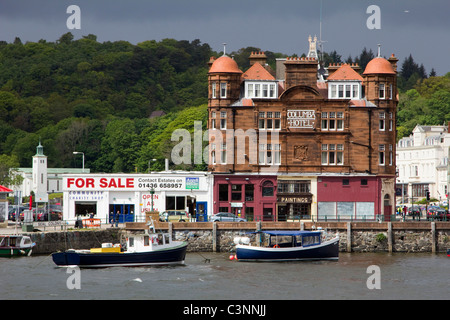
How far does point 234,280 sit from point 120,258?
11012 mm

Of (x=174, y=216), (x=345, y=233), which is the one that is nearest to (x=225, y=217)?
(x=174, y=216)

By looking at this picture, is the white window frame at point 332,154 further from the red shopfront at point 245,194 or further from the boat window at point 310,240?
the boat window at point 310,240

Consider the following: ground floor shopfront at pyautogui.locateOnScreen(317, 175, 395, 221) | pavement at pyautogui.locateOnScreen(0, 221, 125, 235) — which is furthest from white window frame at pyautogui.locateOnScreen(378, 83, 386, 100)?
pavement at pyautogui.locateOnScreen(0, 221, 125, 235)

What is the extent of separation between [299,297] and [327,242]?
18.4 m

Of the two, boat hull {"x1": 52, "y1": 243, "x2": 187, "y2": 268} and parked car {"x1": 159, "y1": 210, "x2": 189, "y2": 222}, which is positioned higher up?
parked car {"x1": 159, "y1": 210, "x2": 189, "y2": 222}

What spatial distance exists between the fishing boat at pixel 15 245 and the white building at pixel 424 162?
93.7 metres

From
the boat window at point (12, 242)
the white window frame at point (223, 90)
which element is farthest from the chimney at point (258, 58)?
the boat window at point (12, 242)

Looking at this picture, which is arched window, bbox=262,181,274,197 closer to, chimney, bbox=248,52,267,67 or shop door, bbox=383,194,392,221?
shop door, bbox=383,194,392,221

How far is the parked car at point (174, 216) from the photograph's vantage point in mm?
86262

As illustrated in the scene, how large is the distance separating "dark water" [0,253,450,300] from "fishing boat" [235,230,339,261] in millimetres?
1164

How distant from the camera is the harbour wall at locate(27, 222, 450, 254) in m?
80.9

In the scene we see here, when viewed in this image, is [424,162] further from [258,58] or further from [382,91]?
[258,58]

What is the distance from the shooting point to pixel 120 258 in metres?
69.6

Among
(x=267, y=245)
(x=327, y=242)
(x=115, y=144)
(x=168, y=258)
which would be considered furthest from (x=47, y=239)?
(x=115, y=144)
